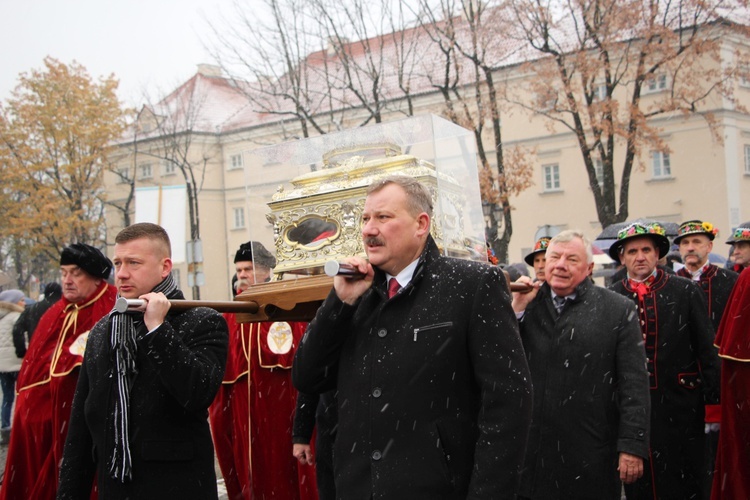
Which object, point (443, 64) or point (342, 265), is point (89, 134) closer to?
point (443, 64)

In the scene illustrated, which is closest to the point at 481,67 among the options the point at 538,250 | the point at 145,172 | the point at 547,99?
the point at 547,99

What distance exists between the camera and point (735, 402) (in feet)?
19.6

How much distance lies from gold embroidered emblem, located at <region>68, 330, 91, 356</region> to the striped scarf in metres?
2.36

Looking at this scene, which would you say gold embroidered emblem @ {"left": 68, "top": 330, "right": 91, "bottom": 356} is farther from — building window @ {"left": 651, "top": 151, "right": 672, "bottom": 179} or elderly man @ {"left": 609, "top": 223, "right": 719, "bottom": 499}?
building window @ {"left": 651, "top": 151, "right": 672, "bottom": 179}

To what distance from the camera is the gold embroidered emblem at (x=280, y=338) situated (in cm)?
735

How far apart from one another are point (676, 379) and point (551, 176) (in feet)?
107

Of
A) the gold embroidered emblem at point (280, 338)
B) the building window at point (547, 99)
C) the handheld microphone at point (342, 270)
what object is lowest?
the gold embroidered emblem at point (280, 338)

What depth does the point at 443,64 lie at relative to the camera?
27375 mm

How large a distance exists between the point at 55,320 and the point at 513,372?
460cm

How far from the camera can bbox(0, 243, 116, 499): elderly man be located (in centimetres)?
656

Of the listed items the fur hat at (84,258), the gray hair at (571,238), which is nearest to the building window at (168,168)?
the fur hat at (84,258)

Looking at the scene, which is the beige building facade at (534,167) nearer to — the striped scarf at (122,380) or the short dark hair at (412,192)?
the striped scarf at (122,380)

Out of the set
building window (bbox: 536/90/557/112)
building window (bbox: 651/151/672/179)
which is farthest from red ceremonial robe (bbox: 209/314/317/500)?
building window (bbox: 651/151/672/179)

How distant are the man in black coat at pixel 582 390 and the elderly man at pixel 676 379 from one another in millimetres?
1139
